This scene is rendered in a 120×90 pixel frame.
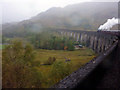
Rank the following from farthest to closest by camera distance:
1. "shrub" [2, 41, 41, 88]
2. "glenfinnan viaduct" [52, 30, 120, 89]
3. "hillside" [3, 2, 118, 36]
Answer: "hillside" [3, 2, 118, 36]
"shrub" [2, 41, 41, 88]
"glenfinnan viaduct" [52, 30, 120, 89]

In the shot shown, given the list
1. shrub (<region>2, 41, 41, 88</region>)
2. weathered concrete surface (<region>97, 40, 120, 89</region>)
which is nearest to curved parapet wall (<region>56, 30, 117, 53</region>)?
weathered concrete surface (<region>97, 40, 120, 89</region>)

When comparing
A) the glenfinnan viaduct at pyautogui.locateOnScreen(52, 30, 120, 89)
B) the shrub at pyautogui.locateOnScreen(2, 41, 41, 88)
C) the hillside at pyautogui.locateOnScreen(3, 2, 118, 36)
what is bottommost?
the shrub at pyautogui.locateOnScreen(2, 41, 41, 88)

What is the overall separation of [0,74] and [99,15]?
451 feet

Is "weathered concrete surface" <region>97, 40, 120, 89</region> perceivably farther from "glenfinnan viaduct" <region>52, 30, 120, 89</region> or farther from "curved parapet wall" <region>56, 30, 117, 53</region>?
"curved parapet wall" <region>56, 30, 117, 53</region>

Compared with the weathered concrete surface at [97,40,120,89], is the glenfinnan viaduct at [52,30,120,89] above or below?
above

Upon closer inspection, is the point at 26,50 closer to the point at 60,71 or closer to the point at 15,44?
the point at 15,44

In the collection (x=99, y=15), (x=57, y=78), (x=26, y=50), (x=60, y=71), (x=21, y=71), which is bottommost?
(x=57, y=78)

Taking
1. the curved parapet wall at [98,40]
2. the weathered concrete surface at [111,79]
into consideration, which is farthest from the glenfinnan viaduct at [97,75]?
the curved parapet wall at [98,40]

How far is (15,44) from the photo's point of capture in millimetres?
11703

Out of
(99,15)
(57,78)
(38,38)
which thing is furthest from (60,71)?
(99,15)

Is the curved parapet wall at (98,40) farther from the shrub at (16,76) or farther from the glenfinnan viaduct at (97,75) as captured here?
the shrub at (16,76)

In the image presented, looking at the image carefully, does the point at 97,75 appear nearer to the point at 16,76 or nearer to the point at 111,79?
the point at 111,79

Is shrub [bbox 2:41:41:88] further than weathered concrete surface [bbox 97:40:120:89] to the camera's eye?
Yes

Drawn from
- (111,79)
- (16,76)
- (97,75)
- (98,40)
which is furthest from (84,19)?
(97,75)
